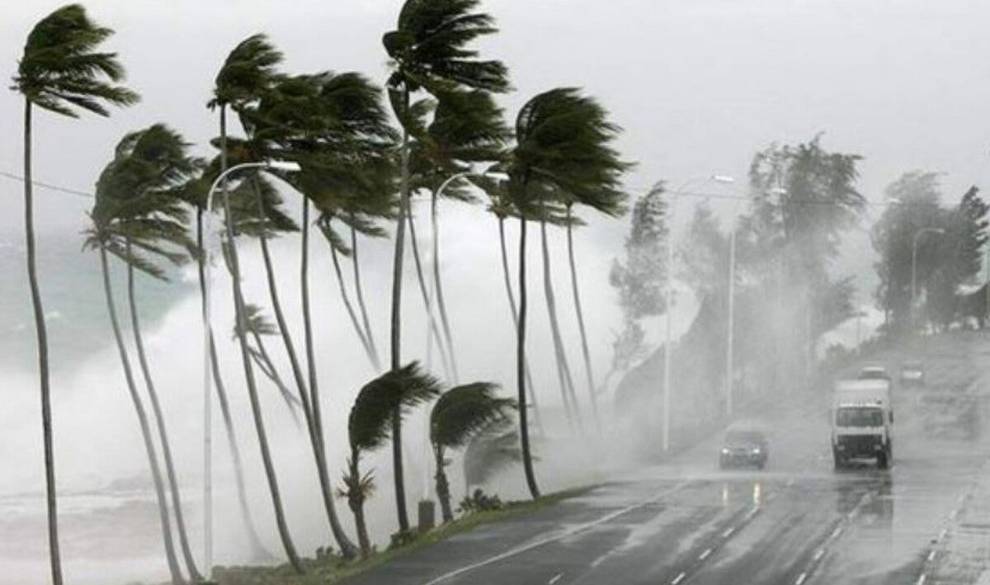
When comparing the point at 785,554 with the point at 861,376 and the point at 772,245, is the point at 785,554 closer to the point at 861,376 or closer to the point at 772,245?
the point at 861,376

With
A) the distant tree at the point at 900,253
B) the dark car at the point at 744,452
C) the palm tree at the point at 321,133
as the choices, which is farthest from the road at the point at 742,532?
the distant tree at the point at 900,253

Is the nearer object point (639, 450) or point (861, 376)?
point (639, 450)

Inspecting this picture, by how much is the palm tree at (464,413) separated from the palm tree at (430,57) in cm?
158

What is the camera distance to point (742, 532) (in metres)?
47.9

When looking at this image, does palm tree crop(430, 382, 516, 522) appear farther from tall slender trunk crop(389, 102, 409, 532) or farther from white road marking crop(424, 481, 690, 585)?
white road marking crop(424, 481, 690, 585)

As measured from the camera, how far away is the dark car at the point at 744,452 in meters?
69.5

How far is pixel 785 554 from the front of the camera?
1713 inches

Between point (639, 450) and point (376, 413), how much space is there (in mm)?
35009

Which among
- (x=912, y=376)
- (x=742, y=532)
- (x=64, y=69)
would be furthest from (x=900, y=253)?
(x=64, y=69)

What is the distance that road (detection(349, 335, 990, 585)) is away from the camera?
40719 millimetres

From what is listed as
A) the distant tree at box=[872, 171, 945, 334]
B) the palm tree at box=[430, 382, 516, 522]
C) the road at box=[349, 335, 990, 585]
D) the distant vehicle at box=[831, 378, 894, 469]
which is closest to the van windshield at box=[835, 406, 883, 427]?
the distant vehicle at box=[831, 378, 894, 469]

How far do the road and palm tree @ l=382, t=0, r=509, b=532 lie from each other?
6464 mm

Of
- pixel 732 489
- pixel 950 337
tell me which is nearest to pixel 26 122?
pixel 732 489

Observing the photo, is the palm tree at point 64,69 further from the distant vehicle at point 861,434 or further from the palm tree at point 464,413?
the distant vehicle at point 861,434
